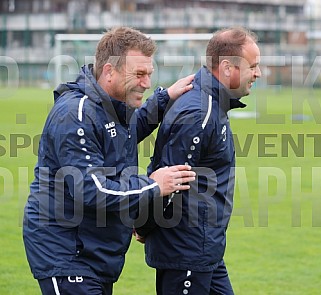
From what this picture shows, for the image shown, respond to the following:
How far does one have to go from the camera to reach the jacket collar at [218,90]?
4.56m

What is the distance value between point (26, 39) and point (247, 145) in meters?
34.0

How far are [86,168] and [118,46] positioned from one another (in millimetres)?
642

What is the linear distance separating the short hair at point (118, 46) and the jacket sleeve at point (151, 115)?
0.95 meters

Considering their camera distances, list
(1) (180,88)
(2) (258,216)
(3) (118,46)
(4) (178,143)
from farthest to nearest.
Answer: (2) (258,216), (1) (180,88), (4) (178,143), (3) (118,46)

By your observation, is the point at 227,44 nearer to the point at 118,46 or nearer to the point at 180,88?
the point at 180,88

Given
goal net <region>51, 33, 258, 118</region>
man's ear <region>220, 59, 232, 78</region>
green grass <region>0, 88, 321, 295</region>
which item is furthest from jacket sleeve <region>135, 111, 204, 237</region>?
goal net <region>51, 33, 258, 118</region>

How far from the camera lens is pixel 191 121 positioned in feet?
14.5

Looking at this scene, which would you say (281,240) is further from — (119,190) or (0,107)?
(0,107)

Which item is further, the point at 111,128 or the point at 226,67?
the point at 226,67

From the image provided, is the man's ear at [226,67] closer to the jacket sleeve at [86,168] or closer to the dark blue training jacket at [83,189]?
the dark blue training jacket at [83,189]

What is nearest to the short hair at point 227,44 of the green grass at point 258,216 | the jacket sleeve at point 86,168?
the jacket sleeve at point 86,168

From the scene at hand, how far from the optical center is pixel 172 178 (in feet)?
13.3

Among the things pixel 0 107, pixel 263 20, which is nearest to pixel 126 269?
pixel 0 107

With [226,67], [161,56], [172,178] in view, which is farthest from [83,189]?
[161,56]
